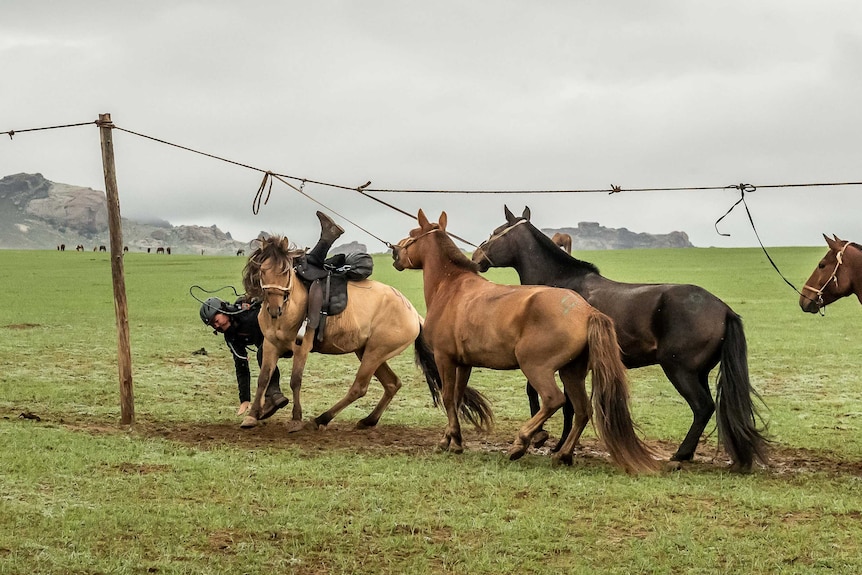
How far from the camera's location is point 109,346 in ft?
64.6

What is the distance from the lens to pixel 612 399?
327 inches

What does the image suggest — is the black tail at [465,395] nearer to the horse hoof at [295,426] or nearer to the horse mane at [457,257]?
the horse mane at [457,257]

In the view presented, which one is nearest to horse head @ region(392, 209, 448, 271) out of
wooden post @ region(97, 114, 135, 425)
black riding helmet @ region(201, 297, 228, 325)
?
black riding helmet @ region(201, 297, 228, 325)

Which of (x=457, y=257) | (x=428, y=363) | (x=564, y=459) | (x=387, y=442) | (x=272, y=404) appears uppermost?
(x=457, y=257)

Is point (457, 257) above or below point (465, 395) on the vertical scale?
above

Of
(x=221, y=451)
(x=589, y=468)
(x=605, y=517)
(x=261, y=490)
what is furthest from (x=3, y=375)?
(x=605, y=517)

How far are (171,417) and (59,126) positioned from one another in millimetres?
3787

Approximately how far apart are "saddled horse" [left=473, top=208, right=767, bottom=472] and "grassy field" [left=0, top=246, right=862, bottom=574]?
37cm

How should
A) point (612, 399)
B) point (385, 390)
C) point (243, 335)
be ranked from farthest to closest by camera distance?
point (243, 335) < point (385, 390) < point (612, 399)

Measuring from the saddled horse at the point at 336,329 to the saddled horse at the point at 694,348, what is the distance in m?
2.22

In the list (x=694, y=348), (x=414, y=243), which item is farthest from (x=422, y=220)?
(x=694, y=348)

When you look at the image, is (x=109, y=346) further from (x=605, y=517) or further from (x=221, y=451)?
(x=605, y=517)

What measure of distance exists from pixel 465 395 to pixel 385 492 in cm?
333

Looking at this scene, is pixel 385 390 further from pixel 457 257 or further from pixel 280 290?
pixel 457 257
